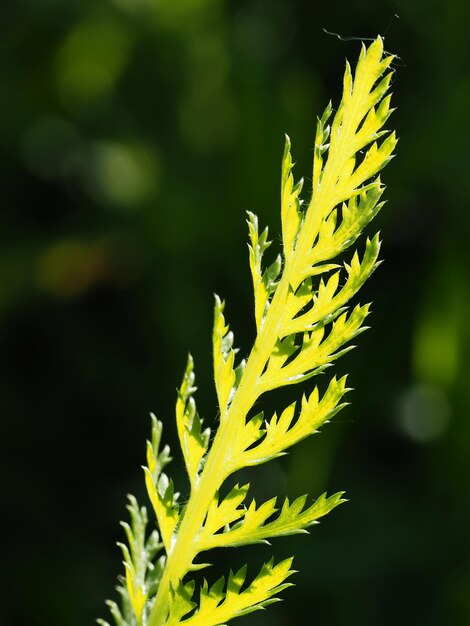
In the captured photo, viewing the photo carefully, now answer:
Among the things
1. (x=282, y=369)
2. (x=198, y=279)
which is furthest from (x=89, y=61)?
(x=282, y=369)

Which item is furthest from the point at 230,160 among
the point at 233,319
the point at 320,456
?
the point at 320,456

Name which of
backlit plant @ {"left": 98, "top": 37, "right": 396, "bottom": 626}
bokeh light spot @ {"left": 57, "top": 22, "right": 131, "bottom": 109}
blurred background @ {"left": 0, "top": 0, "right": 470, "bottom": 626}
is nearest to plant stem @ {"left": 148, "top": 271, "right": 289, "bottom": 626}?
backlit plant @ {"left": 98, "top": 37, "right": 396, "bottom": 626}

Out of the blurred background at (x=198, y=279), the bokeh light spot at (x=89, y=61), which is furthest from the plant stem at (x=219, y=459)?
the bokeh light spot at (x=89, y=61)

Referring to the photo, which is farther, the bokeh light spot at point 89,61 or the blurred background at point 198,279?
the bokeh light spot at point 89,61

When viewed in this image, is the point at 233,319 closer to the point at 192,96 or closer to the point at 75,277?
the point at 75,277

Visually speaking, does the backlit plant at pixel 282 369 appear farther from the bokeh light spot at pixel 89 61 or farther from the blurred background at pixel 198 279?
the bokeh light spot at pixel 89 61

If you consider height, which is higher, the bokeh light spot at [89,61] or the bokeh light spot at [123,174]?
the bokeh light spot at [89,61]
